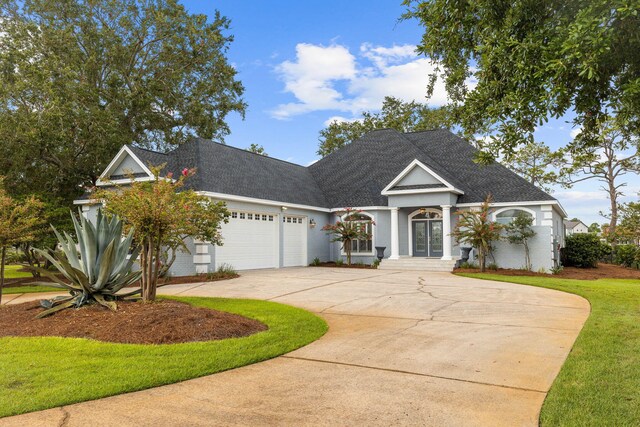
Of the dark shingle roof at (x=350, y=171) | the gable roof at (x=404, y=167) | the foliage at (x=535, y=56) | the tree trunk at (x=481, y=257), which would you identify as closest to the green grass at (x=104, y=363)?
the foliage at (x=535, y=56)

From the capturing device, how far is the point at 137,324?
6355 millimetres

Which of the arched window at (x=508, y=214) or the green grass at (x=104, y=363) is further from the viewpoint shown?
the arched window at (x=508, y=214)

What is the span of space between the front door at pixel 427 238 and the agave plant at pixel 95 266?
613 inches

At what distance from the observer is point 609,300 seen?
9711 mm

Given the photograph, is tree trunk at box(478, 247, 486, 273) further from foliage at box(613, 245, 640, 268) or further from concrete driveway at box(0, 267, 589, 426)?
foliage at box(613, 245, 640, 268)

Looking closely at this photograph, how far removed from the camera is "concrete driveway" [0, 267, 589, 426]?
3.59m

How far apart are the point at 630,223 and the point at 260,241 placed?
18.5 metres

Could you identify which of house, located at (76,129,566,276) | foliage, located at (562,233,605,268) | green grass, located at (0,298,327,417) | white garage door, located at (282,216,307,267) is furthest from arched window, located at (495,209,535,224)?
green grass, located at (0,298,327,417)

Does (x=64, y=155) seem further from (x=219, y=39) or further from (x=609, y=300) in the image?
(x=609, y=300)

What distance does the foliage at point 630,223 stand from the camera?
2079 cm

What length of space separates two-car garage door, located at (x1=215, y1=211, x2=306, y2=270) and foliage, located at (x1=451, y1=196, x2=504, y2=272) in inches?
288

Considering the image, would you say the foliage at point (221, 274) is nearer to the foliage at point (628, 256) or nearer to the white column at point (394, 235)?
the white column at point (394, 235)

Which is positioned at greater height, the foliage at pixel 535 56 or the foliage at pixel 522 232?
the foliage at pixel 535 56

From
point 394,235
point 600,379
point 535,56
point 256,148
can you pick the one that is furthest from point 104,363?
point 256,148
